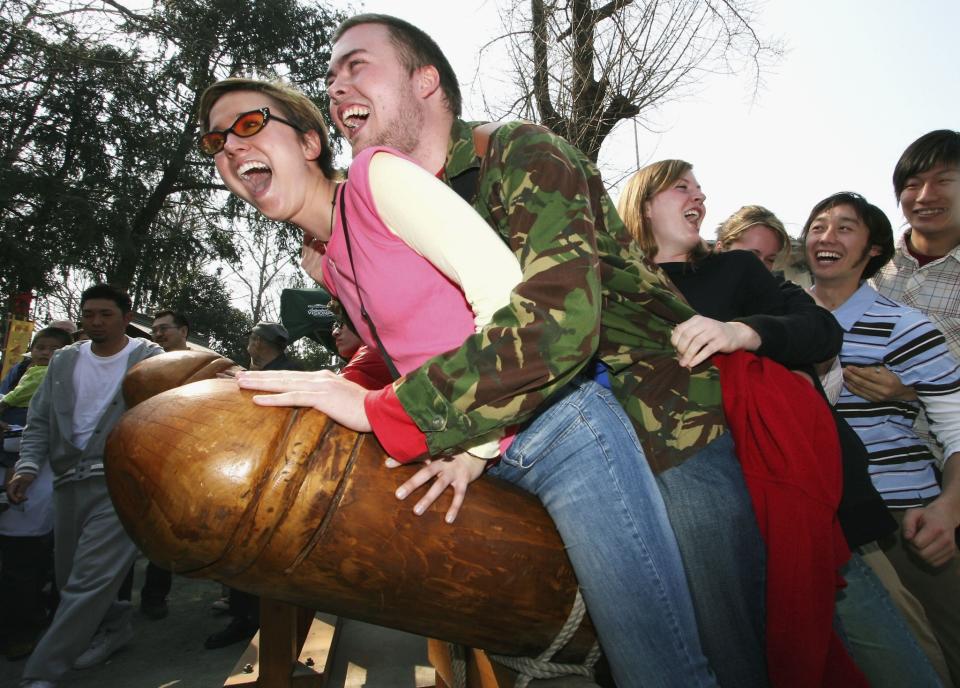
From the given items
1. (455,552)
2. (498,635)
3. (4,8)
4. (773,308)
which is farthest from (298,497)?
(4,8)

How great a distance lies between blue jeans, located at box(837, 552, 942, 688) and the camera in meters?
1.62

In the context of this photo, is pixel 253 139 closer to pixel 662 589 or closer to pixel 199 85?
pixel 662 589

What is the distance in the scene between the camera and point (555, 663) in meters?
1.36

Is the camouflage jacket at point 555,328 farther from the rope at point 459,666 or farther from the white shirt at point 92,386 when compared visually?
the white shirt at point 92,386

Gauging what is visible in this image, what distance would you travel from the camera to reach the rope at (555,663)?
1.29 m

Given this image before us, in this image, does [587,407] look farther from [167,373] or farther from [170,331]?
[170,331]

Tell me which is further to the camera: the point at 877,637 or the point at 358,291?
the point at 877,637

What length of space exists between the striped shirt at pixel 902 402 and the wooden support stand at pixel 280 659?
224cm

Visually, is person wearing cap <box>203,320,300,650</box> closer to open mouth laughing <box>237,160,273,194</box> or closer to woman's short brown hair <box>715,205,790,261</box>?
open mouth laughing <box>237,160,273,194</box>

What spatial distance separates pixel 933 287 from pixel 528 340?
8.06 feet

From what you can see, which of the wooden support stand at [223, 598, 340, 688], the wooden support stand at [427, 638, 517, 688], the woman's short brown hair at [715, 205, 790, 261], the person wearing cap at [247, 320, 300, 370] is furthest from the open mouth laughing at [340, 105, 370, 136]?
the person wearing cap at [247, 320, 300, 370]

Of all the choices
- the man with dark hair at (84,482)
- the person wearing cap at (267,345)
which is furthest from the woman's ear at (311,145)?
the person wearing cap at (267,345)

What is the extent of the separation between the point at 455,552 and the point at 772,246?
2.54m

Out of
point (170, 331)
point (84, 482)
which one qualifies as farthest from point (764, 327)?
point (170, 331)
